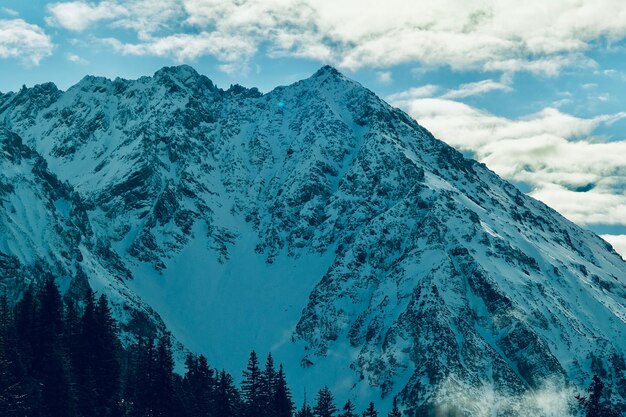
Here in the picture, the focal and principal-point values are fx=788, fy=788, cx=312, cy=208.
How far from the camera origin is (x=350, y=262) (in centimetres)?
18062

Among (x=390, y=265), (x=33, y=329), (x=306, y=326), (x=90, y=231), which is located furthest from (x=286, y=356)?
(x=33, y=329)

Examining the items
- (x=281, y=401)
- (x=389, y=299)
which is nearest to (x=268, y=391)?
(x=281, y=401)

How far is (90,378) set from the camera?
81.6 meters

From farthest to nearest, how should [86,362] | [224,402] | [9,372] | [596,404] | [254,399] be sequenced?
1. [254,399]
2. [224,402]
3. [86,362]
4. [9,372]
5. [596,404]

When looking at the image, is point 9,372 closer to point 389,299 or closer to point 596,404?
point 596,404

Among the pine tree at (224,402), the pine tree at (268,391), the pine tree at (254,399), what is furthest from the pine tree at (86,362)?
the pine tree at (268,391)

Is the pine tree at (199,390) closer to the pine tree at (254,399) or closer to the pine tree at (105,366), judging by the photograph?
the pine tree at (254,399)

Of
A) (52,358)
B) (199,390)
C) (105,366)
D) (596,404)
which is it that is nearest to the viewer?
(596,404)

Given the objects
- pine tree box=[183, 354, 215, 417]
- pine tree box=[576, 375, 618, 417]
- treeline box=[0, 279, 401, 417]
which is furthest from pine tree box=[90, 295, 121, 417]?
pine tree box=[576, 375, 618, 417]

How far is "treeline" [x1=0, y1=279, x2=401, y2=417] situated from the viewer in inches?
2938

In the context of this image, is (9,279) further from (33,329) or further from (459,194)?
(459,194)

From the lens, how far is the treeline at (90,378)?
74625 mm

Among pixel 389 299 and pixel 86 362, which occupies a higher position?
pixel 389 299

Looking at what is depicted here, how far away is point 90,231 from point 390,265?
6939cm
